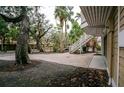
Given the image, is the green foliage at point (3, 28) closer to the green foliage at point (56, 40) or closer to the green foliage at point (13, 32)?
the green foliage at point (13, 32)

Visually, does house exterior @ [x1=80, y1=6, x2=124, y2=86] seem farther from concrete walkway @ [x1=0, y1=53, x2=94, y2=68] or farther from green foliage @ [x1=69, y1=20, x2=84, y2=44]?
green foliage @ [x1=69, y1=20, x2=84, y2=44]

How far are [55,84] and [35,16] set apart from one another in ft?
51.1

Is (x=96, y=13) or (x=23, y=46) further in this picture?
(x=23, y=46)

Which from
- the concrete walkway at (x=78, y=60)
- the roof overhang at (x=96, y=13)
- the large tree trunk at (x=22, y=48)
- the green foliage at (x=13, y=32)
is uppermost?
the green foliage at (x=13, y=32)

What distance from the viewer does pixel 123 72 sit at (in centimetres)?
350

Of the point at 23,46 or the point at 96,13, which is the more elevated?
the point at 96,13

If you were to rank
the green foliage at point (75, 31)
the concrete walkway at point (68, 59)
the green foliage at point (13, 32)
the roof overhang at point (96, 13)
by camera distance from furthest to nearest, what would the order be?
the green foliage at point (75, 31), the green foliage at point (13, 32), the concrete walkway at point (68, 59), the roof overhang at point (96, 13)

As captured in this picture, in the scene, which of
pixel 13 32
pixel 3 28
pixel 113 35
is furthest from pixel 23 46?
pixel 13 32

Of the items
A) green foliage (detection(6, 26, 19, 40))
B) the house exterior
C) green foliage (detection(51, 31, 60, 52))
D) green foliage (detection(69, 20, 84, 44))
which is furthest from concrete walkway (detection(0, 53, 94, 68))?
green foliage (detection(69, 20, 84, 44))

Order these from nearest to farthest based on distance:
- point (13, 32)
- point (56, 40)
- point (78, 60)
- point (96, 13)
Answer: point (96, 13) < point (78, 60) < point (13, 32) < point (56, 40)

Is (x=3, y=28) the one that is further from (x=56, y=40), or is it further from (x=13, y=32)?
(x=56, y=40)

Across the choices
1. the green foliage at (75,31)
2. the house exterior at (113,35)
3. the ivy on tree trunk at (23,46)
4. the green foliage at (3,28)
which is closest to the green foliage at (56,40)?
the green foliage at (75,31)

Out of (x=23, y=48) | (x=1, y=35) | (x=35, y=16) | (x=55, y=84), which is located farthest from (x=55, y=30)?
(x=55, y=84)
